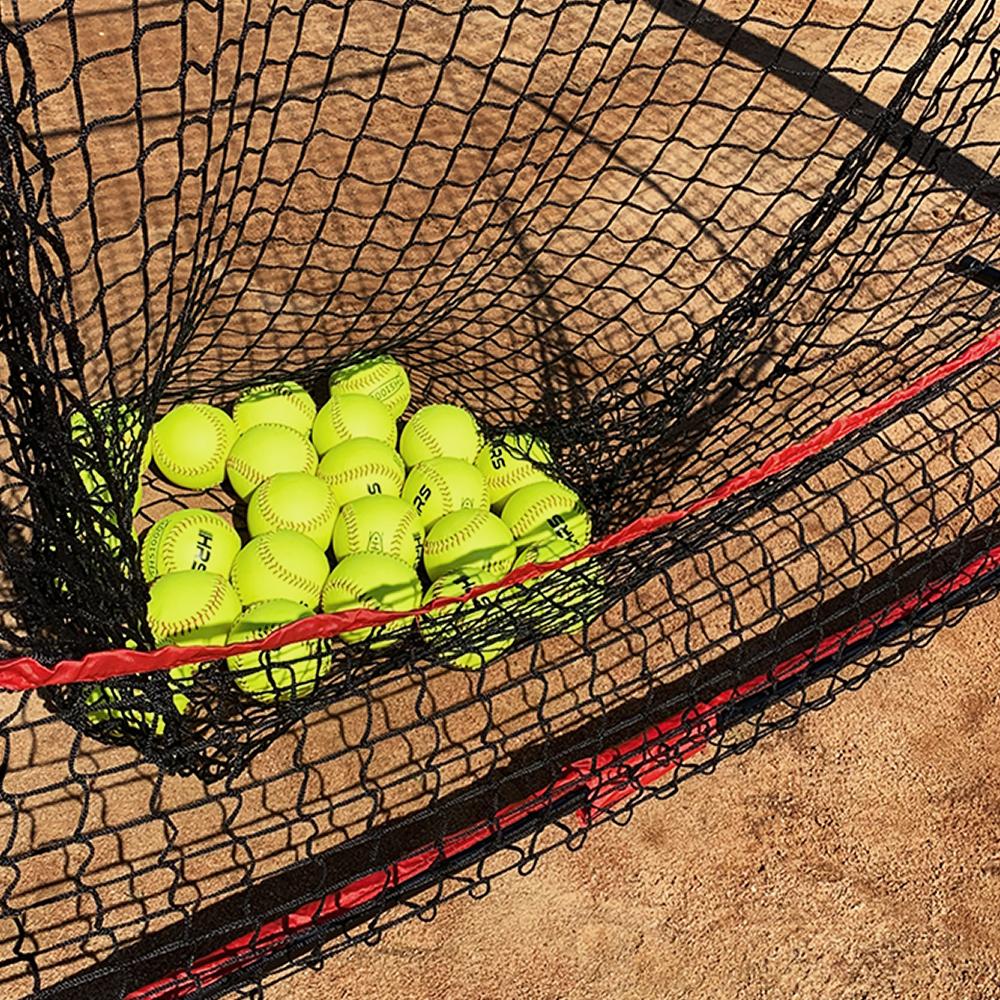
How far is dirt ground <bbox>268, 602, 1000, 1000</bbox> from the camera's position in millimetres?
2721

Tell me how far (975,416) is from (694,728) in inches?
69.9

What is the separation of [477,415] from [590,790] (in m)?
1.55

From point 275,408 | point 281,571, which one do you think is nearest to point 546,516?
point 281,571

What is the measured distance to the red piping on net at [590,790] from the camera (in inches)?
99.4

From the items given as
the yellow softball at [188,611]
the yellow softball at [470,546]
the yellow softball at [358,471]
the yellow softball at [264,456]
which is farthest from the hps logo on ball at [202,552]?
the yellow softball at [470,546]

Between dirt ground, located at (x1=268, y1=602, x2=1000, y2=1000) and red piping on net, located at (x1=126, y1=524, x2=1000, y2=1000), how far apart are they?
17cm

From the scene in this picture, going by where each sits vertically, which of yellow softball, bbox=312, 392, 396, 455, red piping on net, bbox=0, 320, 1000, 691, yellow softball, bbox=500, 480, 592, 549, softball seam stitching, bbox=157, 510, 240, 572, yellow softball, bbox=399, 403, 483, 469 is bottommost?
red piping on net, bbox=0, 320, 1000, 691

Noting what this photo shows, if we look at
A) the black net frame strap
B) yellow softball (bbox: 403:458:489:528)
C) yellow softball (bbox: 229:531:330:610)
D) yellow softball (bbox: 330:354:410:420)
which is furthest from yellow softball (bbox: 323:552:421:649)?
yellow softball (bbox: 330:354:410:420)

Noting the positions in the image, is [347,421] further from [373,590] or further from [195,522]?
[373,590]

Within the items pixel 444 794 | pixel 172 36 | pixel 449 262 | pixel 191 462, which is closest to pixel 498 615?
pixel 444 794

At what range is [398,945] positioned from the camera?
108 inches

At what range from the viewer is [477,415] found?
3904 mm

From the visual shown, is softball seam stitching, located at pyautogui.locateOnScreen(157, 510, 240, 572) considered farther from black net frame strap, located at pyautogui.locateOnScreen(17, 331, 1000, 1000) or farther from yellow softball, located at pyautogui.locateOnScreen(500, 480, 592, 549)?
black net frame strap, located at pyautogui.locateOnScreen(17, 331, 1000, 1000)

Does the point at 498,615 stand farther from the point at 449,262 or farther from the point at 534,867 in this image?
the point at 449,262
